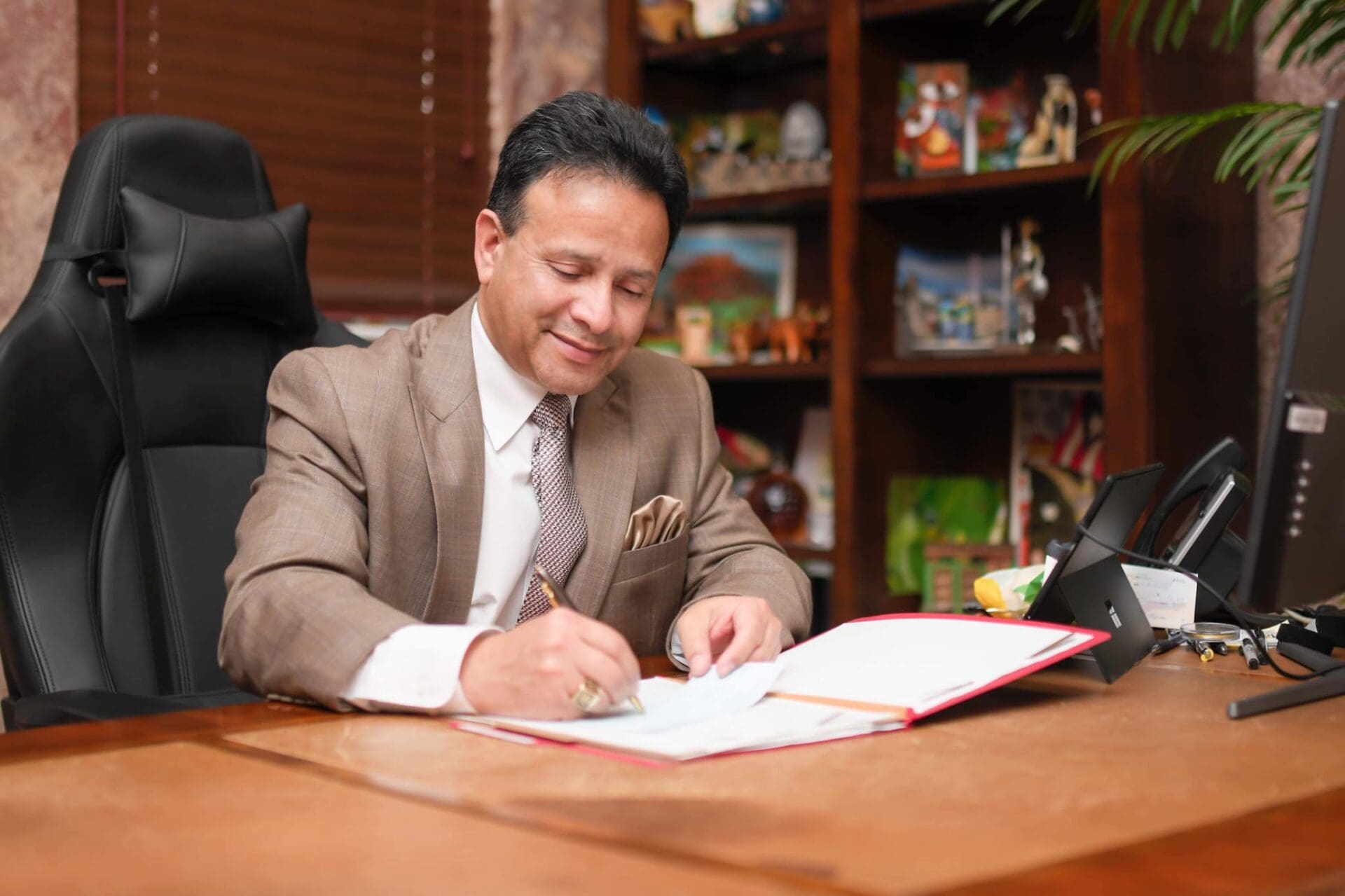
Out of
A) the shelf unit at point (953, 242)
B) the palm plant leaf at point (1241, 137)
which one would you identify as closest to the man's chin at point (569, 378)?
the palm plant leaf at point (1241, 137)

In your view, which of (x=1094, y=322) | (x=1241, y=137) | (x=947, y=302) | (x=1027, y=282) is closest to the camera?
(x=1241, y=137)

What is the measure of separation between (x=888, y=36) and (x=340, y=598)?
7.21 feet

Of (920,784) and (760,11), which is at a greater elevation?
(760,11)

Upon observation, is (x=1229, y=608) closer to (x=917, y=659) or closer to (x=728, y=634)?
(x=917, y=659)

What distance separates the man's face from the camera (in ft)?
4.94

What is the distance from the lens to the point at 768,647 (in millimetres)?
1296

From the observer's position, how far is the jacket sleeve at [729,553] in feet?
5.08

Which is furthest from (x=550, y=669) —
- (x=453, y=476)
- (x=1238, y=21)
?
(x=1238, y=21)

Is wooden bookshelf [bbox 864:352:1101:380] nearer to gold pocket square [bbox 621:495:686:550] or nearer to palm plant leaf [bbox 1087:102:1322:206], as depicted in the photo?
palm plant leaf [bbox 1087:102:1322:206]

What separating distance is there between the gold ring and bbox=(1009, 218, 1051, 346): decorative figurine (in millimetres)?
2086

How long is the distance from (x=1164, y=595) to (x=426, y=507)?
2.77 feet

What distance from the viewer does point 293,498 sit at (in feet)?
4.52

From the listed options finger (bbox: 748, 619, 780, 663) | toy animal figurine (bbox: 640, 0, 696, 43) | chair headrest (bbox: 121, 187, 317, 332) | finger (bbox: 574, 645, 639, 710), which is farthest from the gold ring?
toy animal figurine (bbox: 640, 0, 696, 43)

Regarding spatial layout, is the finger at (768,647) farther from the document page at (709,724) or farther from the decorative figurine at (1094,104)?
the decorative figurine at (1094,104)
